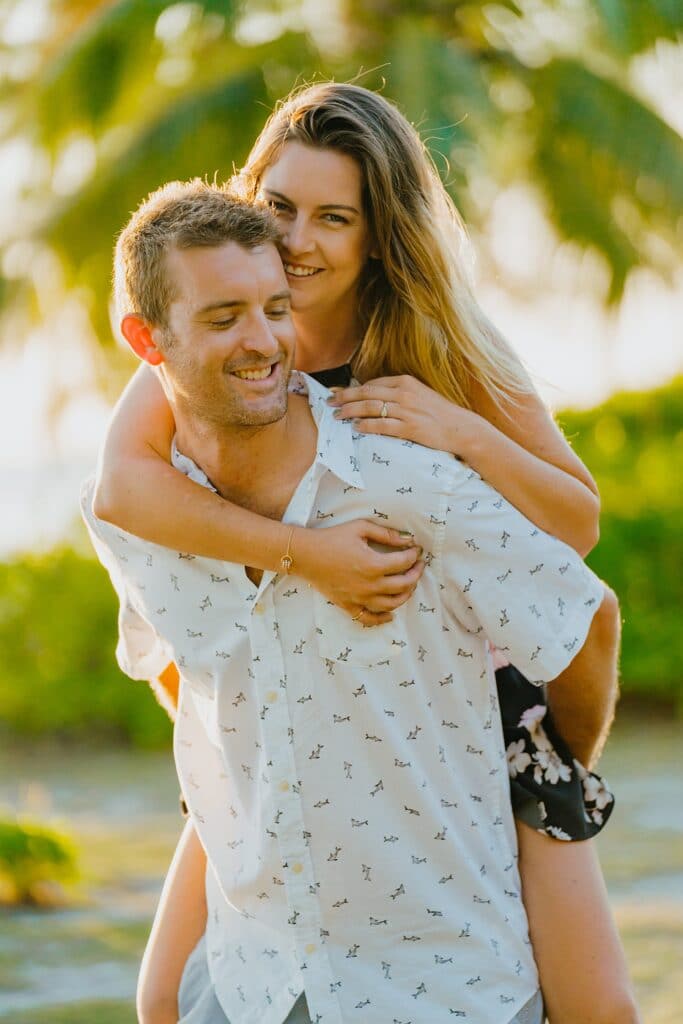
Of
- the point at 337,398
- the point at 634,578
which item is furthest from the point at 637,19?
the point at 337,398

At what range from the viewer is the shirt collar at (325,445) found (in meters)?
2.24

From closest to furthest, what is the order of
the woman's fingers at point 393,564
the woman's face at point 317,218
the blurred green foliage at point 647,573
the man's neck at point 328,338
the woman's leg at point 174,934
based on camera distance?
the woman's fingers at point 393,564, the woman's leg at point 174,934, the woman's face at point 317,218, the man's neck at point 328,338, the blurred green foliage at point 647,573

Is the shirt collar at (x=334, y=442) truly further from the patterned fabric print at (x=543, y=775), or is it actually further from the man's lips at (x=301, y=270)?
the patterned fabric print at (x=543, y=775)

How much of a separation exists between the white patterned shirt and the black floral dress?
0.51 feet

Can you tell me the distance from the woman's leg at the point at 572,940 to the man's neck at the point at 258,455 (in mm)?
704

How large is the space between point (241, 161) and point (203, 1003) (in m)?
9.32

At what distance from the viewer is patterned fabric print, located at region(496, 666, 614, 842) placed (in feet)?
8.02

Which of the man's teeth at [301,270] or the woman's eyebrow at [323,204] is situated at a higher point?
the woman's eyebrow at [323,204]

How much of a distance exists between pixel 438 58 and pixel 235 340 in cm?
871

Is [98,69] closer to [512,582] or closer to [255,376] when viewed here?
[255,376]

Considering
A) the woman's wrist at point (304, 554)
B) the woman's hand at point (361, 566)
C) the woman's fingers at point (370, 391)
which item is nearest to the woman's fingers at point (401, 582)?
the woman's hand at point (361, 566)

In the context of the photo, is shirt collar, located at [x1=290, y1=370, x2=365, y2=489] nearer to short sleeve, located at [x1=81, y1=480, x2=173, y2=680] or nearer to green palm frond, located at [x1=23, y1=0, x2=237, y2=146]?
short sleeve, located at [x1=81, y1=480, x2=173, y2=680]

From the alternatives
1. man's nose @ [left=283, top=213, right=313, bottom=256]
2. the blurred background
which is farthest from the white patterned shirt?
the blurred background

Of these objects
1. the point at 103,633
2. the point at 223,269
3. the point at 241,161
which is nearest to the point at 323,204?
the point at 223,269
